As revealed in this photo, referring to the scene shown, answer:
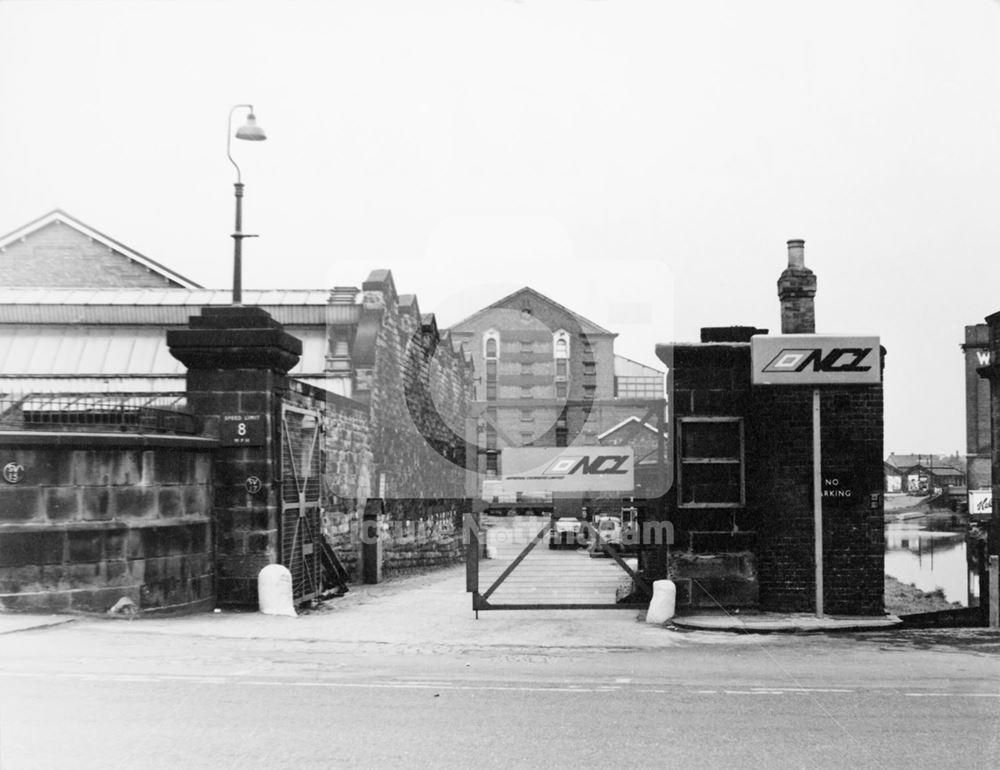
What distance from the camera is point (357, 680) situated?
30.4ft

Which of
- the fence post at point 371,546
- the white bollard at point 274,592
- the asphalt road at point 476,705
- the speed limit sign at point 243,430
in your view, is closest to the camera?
the asphalt road at point 476,705

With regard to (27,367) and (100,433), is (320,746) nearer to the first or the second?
(100,433)

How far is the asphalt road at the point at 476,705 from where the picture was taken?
672 cm

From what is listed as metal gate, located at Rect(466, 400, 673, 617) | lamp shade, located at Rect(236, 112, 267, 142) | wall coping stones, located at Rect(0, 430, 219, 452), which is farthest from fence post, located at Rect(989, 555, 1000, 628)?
lamp shade, located at Rect(236, 112, 267, 142)

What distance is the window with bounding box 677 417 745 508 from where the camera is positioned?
586 inches

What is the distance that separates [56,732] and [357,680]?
2.89 meters

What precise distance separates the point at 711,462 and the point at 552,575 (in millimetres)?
12800

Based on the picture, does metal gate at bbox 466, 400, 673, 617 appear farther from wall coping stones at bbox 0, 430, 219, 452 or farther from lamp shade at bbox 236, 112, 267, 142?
lamp shade at bbox 236, 112, 267, 142

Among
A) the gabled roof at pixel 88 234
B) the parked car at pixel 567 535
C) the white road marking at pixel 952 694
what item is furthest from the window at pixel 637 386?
the white road marking at pixel 952 694

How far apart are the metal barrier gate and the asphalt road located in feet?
8.59

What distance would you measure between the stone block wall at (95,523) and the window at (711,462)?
7045mm

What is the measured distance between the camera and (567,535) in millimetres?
42781

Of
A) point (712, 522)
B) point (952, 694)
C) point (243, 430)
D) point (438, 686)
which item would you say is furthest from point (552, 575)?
point (952, 694)

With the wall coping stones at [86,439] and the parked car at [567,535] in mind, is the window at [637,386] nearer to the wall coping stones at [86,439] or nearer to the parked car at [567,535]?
the parked car at [567,535]
